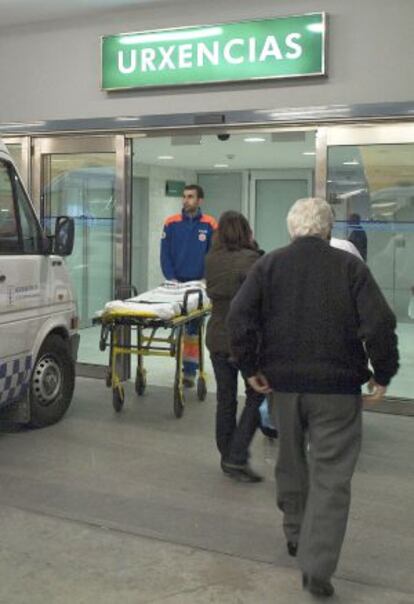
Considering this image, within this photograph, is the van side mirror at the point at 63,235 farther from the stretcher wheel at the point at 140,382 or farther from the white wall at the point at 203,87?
the white wall at the point at 203,87

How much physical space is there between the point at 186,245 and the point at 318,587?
4413 mm

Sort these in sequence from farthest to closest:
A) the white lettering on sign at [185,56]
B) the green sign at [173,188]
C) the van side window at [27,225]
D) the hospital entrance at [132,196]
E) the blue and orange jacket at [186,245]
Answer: the green sign at [173,188] < the blue and orange jacket at [186,245] < the white lettering on sign at [185,56] < the hospital entrance at [132,196] < the van side window at [27,225]

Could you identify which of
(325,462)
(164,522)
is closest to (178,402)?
(164,522)

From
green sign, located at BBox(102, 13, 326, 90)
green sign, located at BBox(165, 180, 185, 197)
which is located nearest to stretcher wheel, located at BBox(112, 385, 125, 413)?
green sign, located at BBox(102, 13, 326, 90)

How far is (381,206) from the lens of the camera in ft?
21.5

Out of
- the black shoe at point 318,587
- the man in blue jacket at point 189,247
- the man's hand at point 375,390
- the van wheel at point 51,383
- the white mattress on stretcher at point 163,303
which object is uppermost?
the man in blue jacket at point 189,247

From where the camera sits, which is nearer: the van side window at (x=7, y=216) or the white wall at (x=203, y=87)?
the van side window at (x=7, y=216)

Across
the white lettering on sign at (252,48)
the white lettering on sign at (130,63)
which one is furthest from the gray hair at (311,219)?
the white lettering on sign at (130,63)

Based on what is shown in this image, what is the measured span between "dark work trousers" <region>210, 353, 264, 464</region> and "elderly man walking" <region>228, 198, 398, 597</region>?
130 cm

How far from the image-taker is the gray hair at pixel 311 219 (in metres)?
3.29

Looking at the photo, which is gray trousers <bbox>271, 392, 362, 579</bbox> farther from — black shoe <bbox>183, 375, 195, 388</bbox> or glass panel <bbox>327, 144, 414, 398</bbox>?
black shoe <bbox>183, 375, 195, 388</bbox>

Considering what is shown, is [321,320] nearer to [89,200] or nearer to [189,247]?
[189,247]

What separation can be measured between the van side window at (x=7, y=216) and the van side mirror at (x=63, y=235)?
37cm

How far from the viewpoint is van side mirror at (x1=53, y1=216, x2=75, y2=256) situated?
5.77 meters
